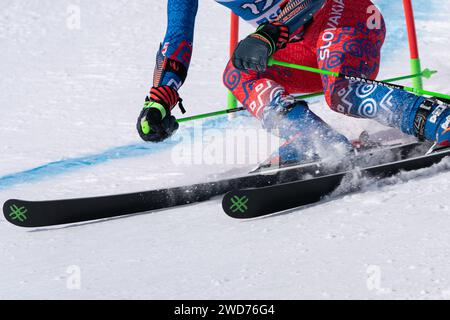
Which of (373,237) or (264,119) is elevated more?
(264,119)

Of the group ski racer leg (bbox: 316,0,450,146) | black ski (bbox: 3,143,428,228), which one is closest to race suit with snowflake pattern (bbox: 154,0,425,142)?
ski racer leg (bbox: 316,0,450,146)

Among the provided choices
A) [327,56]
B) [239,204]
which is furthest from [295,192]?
[327,56]

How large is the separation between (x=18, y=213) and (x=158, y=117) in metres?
0.70

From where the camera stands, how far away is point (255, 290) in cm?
223

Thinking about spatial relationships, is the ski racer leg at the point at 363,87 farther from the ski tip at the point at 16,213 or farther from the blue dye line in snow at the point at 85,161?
the ski tip at the point at 16,213

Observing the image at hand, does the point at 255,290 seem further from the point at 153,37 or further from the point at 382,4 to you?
the point at 382,4

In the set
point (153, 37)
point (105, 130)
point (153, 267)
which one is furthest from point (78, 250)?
point (153, 37)

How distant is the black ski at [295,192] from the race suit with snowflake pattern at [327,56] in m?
0.27

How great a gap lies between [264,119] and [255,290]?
1393 millimetres

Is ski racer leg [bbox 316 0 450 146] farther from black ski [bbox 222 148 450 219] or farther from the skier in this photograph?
black ski [bbox 222 148 450 219]

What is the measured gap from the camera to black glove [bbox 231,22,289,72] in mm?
3156

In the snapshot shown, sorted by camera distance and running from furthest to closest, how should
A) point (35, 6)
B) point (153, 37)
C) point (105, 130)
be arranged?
1. point (35, 6)
2. point (153, 37)
3. point (105, 130)

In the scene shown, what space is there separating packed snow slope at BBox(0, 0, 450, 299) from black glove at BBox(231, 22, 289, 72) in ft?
1.96

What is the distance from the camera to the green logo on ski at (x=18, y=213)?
3.20 metres
